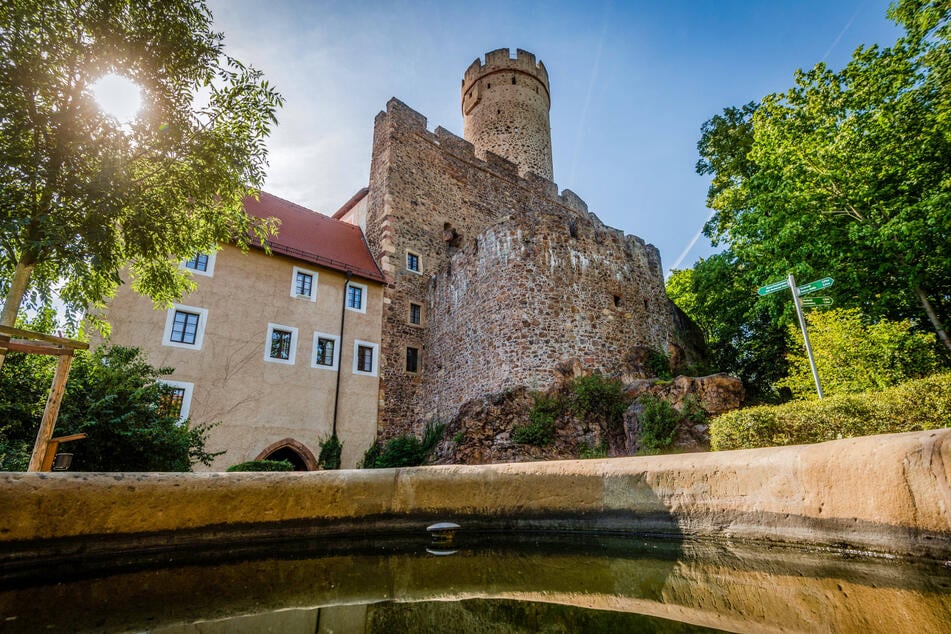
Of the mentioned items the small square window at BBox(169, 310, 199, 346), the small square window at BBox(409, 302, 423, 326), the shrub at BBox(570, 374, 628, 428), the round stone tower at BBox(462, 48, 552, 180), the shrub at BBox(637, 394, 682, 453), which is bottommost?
the shrub at BBox(637, 394, 682, 453)

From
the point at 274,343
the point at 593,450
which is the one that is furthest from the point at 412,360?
the point at 593,450

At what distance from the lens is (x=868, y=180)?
10.1 m

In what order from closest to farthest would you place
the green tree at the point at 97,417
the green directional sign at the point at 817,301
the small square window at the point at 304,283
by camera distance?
1. the green tree at the point at 97,417
2. the green directional sign at the point at 817,301
3. the small square window at the point at 304,283

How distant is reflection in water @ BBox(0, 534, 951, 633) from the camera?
77.9 inches

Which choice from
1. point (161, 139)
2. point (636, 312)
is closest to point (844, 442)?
point (161, 139)

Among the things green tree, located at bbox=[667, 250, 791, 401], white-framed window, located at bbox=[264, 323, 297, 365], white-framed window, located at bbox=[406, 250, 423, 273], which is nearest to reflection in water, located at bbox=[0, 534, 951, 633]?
white-framed window, located at bbox=[264, 323, 297, 365]

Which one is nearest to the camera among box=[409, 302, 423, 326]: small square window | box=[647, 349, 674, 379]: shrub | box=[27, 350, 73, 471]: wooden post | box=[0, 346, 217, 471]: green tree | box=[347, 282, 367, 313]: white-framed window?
box=[27, 350, 73, 471]: wooden post

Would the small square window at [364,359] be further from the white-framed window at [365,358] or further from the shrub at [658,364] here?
the shrub at [658,364]

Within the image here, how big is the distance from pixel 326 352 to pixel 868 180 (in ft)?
48.4

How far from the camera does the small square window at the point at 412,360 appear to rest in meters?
16.1

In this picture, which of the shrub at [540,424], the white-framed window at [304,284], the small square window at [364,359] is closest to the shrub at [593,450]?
the shrub at [540,424]

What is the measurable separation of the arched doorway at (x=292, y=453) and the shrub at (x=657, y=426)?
8.83 m

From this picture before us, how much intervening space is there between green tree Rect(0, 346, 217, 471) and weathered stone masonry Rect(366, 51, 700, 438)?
25.8 feet

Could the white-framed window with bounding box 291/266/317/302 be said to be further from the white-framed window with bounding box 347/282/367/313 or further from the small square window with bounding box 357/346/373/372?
the small square window with bounding box 357/346/373/372
